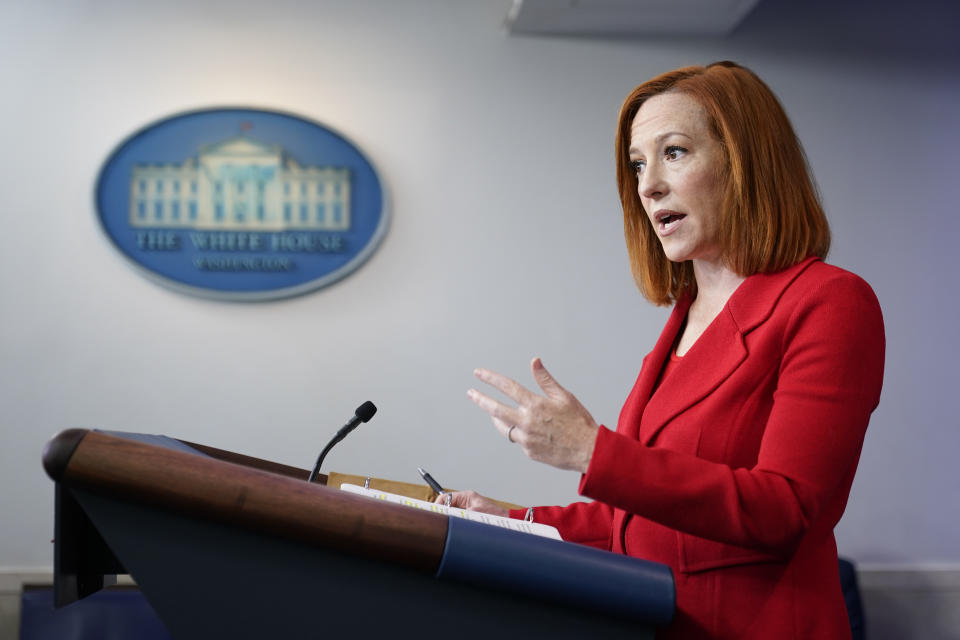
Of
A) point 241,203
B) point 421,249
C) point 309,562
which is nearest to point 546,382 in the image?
point 309,562

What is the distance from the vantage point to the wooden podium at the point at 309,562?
0.77 meters

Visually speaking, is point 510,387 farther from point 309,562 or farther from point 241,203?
point 241,203

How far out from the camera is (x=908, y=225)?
325 cm

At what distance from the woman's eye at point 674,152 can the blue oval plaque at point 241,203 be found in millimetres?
1804

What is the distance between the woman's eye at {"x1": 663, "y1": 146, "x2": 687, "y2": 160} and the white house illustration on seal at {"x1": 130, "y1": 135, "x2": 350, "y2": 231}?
73.9 inches

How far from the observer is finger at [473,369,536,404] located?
3.17 ft

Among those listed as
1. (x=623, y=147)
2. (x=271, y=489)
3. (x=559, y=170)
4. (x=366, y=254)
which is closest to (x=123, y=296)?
(x=366, y=254)

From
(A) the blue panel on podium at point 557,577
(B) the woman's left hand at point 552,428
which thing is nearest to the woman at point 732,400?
(B) the woman's left hand at point 552,428

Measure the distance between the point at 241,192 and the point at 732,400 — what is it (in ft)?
7.67

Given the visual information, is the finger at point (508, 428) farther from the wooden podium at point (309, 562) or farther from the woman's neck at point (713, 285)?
the woman's neck at point (713, 285)

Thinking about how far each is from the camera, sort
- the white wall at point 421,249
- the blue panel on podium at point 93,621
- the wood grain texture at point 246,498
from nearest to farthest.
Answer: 1. the wood grain texture at point 246,498
2. the blue panel on podium at point 93,621
3. the white wall at point 421,249

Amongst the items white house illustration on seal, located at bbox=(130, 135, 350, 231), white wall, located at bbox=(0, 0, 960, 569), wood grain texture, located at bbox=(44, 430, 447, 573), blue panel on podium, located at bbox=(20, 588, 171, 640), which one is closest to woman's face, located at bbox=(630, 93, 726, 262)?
wood grain texture, located at bbox=(44, 430, 447, 573)

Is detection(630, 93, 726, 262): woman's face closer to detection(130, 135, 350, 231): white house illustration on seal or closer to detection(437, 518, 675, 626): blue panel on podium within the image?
detection(437, 518, 675, 626): blue panel on podium

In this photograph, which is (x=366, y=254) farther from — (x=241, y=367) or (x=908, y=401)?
(x=908, y=401)
